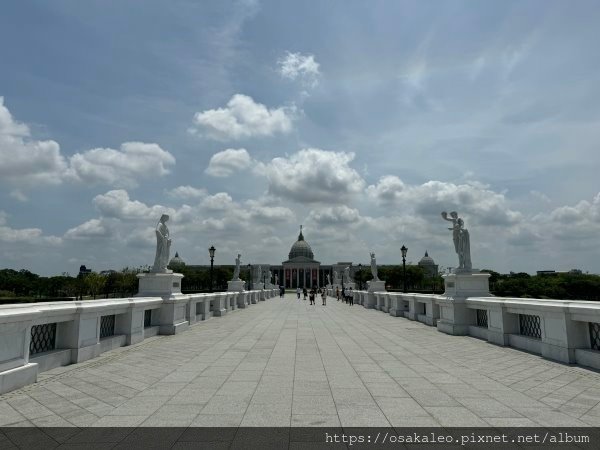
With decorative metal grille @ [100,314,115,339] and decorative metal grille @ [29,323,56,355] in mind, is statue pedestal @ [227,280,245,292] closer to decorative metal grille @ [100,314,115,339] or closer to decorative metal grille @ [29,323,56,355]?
decorative metal grille @ [100,314,115,339]

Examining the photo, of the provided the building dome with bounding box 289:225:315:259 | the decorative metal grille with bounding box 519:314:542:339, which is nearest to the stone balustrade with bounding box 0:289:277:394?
the decorative metal grille with bounding box 519:314:542:339

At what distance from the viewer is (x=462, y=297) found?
15305 mm

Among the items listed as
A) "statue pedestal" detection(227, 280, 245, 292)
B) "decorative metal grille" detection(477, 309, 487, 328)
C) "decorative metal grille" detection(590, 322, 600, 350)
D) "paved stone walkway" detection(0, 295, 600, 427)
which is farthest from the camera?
"statue pedestal" detection(227, 280, 245, 292)

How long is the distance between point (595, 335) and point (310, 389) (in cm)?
660

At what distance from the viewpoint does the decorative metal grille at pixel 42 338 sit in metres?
8.59

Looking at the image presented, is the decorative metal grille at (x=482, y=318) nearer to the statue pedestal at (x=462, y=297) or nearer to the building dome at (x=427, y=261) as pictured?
the statue pedestal at (x=462, y=297)

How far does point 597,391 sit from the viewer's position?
23.5 feet

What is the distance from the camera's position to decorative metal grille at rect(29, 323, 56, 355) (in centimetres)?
859

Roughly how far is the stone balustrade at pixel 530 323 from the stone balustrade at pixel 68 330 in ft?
34.3

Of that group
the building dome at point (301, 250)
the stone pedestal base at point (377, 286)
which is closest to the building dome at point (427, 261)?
the building dome at point (301, 250)

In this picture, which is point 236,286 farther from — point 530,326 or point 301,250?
point 301,250

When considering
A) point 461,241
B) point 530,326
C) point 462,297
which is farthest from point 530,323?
point 461,241
